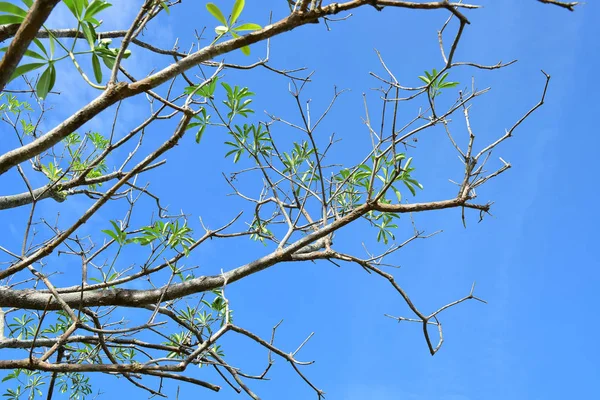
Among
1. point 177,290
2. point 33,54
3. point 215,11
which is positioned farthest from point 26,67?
point 177,290

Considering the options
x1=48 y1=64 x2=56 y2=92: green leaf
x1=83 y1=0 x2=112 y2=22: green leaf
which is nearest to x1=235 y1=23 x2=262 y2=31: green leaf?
x1=83 y1=0 x2=112 y2=22: green leaf

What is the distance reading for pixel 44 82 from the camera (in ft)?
4.57

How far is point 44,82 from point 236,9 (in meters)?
0.59

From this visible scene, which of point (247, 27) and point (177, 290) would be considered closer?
point (247, 27)

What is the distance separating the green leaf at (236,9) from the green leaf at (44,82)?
0.53 meters

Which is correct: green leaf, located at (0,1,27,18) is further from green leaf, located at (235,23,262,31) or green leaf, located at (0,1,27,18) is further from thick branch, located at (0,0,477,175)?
green leaf, located at (235,23,262,31)

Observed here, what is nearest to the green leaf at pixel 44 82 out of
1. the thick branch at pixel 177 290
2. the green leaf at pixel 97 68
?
the green leaf at pixel 97 68

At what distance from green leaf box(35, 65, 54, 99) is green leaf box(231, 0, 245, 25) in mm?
531

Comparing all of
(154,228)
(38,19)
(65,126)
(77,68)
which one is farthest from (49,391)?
(38,19)

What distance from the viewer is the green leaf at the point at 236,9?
141 cm

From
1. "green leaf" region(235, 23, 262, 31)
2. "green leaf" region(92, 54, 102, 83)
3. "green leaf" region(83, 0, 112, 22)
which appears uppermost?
"green leaf" region(235, 23, 262, 31)

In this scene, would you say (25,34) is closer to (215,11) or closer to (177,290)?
(215,11)

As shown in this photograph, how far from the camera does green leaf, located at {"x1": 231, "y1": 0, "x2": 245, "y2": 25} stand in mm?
1414

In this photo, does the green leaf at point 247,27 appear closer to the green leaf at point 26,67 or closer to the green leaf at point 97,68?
the green leaf at point 97,68
